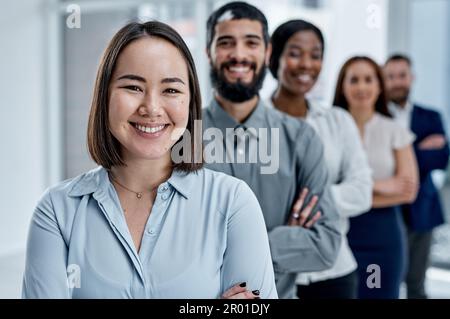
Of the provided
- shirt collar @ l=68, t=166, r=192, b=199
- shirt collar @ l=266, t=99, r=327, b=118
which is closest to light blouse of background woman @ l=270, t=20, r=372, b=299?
shirt collar @ l=266, t=99, r=327, b=118

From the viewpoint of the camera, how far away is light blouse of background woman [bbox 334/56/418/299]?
1.22m

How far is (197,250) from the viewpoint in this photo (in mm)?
752

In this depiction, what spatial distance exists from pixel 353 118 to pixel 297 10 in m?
0.25

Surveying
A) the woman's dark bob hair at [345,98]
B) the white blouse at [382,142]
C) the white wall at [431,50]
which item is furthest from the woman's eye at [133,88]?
the white wall at [431,50]

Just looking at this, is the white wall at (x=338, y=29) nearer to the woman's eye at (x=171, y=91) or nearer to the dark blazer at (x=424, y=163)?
the woman's eye at (x=171, y=91)

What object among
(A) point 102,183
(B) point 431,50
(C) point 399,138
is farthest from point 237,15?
(B) point 431,50

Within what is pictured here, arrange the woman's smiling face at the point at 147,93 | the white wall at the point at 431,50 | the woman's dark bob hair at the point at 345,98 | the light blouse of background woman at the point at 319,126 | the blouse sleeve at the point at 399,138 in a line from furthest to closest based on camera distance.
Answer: the white wall at the point at 431,50 → the blouse sleeve at the point at 399,138 → the woman's dark bob hair at the point at 345,98 → the light blouse of background woman at the point at 319,126 → the woman's smiling face at the point at 147,93

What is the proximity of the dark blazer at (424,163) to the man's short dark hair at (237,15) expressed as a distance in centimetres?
142

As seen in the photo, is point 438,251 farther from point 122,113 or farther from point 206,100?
point 122,113

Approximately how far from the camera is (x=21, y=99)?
1068mm

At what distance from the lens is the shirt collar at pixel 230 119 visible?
0.90 meters

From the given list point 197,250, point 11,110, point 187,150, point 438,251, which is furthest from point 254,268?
point 438,251

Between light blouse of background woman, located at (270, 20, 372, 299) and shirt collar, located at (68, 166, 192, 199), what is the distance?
268 millimetres

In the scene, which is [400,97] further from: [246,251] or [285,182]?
[246,251]
